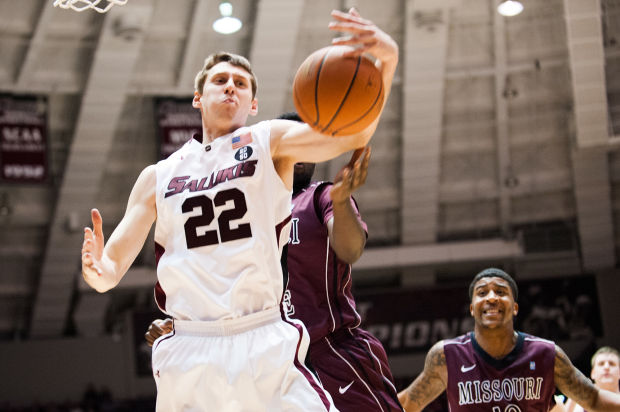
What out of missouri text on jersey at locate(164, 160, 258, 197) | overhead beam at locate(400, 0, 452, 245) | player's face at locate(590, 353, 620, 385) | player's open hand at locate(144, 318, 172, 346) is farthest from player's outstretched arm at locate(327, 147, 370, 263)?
overhead beam at locate(400, 0, 452, 245)

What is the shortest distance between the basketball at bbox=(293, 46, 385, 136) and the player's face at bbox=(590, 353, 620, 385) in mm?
4228

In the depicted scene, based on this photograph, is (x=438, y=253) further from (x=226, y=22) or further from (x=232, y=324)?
(x=232, y=324)

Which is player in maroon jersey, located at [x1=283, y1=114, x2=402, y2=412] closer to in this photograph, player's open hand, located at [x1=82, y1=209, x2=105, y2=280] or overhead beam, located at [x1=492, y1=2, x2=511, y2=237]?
player's open hand, located at [x1=82, y1=209, x2=105, y2=280]

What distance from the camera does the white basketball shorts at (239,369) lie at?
2621 millimetres

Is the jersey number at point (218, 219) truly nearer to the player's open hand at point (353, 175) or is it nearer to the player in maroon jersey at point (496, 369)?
the player's open hand at point (353, 175)

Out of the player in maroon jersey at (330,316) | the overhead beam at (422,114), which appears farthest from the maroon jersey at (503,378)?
the overhead beam at (422,114)

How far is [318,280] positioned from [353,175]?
3.58 ft

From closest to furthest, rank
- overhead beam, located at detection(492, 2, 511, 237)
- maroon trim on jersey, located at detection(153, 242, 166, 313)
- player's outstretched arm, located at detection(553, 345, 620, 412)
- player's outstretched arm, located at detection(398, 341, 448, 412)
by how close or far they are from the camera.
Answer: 1. maroon trim on jersey, located at detection(153, 242, 166, 313)
2. player's outstretched arm, located at detection(553, 345, 620, 412)
3. player's outstretched arm, located at detection(398, 341, 448, 412)
4. overhead beam, located at detection(492, 2, 511, 237)

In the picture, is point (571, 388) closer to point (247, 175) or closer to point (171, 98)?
point (247, 175)

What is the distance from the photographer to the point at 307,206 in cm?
401

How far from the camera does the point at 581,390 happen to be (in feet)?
16.0

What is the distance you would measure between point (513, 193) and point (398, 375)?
4.73 metres

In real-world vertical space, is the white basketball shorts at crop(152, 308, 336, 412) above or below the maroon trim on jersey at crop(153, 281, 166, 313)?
below

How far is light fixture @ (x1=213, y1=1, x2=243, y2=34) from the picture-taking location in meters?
11.4
